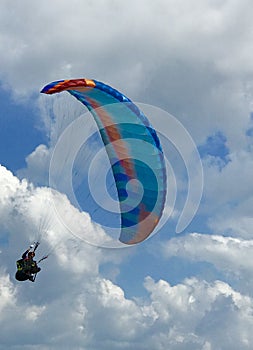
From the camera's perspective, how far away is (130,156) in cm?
3656

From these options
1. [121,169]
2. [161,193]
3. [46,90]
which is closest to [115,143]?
[121,169]

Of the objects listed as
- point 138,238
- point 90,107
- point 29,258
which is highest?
point 90,107

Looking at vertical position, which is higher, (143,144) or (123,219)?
(143,144)

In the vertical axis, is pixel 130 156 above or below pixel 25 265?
above

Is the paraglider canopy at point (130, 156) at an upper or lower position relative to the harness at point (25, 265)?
upper

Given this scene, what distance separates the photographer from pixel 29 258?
34500 mm

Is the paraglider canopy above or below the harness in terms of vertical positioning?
above

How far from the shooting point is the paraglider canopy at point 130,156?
34125mm

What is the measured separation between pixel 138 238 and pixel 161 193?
10.3 feet

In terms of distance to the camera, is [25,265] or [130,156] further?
[130,156]

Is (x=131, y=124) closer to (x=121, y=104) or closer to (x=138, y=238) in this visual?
(x=121, y=104)

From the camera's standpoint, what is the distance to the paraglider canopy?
34125mm

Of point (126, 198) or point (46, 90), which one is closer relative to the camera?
point (46, 90)

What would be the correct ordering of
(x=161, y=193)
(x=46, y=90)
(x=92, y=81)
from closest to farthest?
(x=46, y=90) < (x=92, y=81) < (x=161, y=193)
